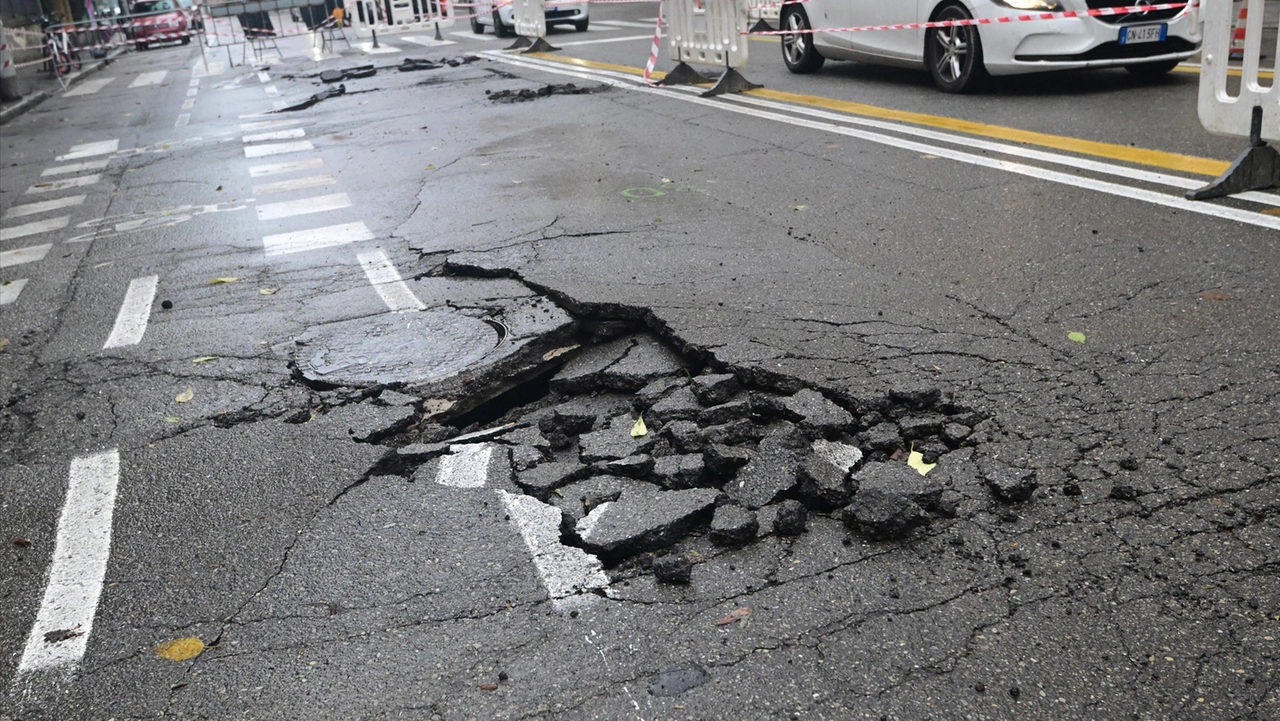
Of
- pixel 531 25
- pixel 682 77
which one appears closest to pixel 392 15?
pixel 531 25

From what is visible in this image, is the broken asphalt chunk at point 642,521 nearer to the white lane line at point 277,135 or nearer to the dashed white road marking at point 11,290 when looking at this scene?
the dashed white road marking at point 11,290

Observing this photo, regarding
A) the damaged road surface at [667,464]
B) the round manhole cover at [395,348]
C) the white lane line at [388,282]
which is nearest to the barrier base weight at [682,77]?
the damaged road surface at [667,464]

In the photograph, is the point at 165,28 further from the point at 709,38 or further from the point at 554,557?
the point at 554,557

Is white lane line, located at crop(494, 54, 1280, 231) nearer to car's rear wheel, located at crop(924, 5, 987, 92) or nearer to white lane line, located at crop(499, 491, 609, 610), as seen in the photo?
car's rear wheel, located at crop(924, 5, 987, 92)

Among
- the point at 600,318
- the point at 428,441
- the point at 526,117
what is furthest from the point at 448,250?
the point at 526,117

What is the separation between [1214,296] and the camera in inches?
190

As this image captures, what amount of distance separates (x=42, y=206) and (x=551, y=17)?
593 inches

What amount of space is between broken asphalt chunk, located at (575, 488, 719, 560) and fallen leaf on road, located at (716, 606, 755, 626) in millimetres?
426

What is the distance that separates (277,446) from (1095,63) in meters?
8.43

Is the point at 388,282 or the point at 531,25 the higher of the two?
the point at 531,25

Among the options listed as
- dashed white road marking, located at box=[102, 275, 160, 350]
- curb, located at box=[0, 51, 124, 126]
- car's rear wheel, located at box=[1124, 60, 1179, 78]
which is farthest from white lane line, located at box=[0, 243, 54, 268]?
curb, located at box=[0, 51, 124, 126]

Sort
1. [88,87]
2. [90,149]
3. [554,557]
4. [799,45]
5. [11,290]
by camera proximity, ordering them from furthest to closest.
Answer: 1. [88,87]
2. [90,149]
3. [799,45]
4. [11,290]
5. [554,557]

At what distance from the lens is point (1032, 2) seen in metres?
9.98

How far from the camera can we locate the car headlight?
32.3ft
